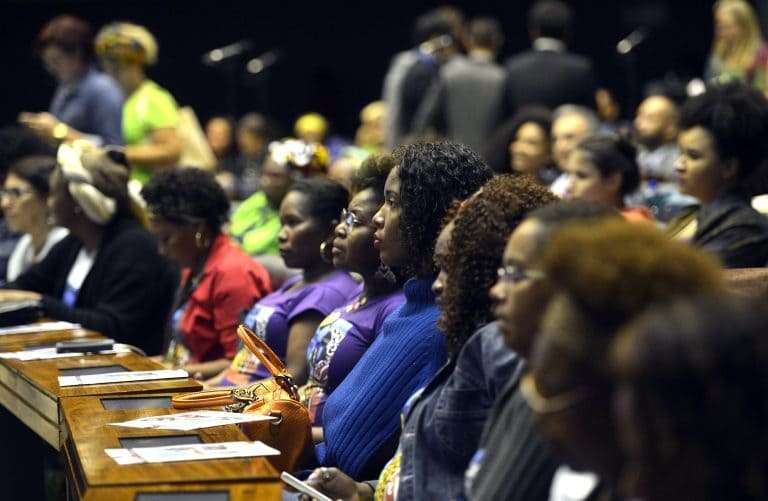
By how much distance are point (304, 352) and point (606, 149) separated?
6.36 ft

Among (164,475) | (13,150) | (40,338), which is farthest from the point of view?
(13,150)

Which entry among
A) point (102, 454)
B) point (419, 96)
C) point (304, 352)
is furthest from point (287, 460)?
point (419, 96)

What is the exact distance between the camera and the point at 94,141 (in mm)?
7020

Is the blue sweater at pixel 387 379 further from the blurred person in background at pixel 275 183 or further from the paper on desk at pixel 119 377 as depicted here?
the blurred person in background at pixel 275 183

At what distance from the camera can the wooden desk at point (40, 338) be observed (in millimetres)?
4520

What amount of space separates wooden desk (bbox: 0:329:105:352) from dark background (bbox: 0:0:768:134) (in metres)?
→ 7.72

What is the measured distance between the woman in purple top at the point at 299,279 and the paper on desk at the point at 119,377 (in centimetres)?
48

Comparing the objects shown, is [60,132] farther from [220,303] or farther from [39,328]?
[220,303]

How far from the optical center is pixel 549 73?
23.4 feet

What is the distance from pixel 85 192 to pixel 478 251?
3.15 metres

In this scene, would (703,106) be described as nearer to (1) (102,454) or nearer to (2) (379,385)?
(2) (379,385)

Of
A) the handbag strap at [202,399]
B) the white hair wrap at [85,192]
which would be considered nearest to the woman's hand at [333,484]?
the handbag strap at [202,399]

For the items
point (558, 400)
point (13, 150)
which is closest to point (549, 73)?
point (13, 150)

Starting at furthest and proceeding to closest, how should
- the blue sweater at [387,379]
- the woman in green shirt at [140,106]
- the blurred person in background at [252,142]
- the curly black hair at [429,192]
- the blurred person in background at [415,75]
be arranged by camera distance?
1. the blurred person in background at [252,142]
2. the blurred person in background at [415,75]
3. the woman in green shirt at [140,106]
4. the curly black hair at [429,192]
5. the blue sweater at [387,379]
